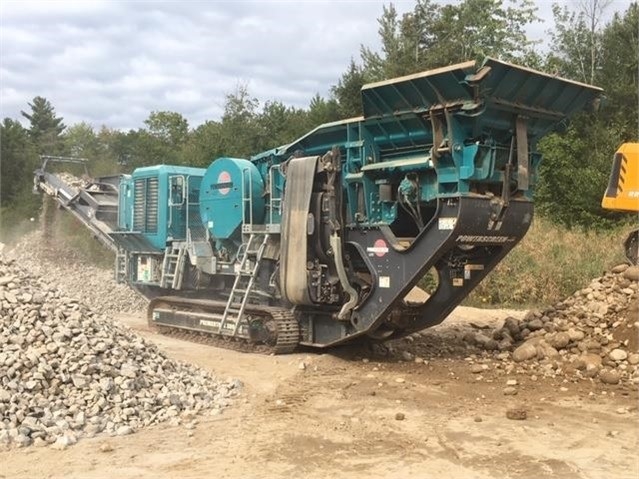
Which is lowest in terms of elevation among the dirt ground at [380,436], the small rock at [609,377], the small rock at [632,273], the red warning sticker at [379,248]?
the dirt ground at [380,436]

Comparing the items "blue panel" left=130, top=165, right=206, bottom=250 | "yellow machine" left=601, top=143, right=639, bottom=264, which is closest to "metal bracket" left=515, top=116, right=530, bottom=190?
"yellow machine" left=601, top=143, right=639, bottom=264

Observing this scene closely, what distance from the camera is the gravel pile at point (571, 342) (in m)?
7.99

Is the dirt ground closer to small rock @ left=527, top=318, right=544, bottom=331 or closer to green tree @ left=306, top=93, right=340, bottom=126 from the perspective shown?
small rock @ left=527, top=318, right=544, bottom=331

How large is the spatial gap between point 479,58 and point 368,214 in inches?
916

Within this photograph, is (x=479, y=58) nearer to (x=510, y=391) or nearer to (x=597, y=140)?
(x=597, y=140)

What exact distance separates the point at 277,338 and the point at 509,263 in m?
8.84

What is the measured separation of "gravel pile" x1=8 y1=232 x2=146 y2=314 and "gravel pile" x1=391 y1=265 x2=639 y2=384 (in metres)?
6.58

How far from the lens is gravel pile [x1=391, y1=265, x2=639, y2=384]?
799cm

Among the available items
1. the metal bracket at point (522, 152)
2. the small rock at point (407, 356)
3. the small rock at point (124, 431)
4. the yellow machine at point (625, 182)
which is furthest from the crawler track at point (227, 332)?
the yellow machine at point (625, 182)

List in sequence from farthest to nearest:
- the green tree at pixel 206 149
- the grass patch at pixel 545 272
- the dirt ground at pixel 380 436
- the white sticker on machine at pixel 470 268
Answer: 1. the green tree at pixel 206 149
2. the grass patch at pixel 545 272
3. the white sticker on machine at pixel 470 268
4. the dirt ground at pixel 380 436

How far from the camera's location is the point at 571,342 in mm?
8570

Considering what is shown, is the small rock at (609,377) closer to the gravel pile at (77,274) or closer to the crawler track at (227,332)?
the crawler track at (227,332)

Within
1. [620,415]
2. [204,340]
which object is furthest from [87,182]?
[620,415]

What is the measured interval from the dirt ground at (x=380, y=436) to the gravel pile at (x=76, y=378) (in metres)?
0.23
